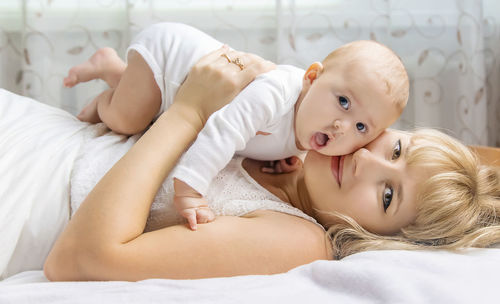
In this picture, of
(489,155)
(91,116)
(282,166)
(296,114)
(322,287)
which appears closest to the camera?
(322,287)

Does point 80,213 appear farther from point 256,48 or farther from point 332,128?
point 256,48

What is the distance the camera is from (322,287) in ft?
2.56

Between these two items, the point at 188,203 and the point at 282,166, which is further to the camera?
the point at 282,166

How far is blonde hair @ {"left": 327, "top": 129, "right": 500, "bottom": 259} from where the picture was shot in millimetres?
993

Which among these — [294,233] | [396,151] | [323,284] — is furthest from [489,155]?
[323,284]

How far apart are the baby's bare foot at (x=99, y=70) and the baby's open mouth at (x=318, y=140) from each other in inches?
29.5

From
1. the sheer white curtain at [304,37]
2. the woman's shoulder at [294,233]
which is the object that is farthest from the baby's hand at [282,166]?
the sheer white curtain at [304,37]

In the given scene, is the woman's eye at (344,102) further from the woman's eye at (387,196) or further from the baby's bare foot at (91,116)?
the baby's bare foot at (91,116)

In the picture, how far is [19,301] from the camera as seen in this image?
69cm

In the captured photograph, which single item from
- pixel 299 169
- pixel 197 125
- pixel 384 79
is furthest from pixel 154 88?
pixel 384 79

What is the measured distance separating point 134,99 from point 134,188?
0.44m

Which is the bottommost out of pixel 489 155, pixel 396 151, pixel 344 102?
pixel 489 155

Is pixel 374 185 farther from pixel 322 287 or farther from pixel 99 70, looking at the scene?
pixel 99 70

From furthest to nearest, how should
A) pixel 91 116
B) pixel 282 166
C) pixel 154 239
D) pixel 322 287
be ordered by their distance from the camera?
pixel 91 116 < pixel 282 166 < pixel 154 239 < pixel 322 287
